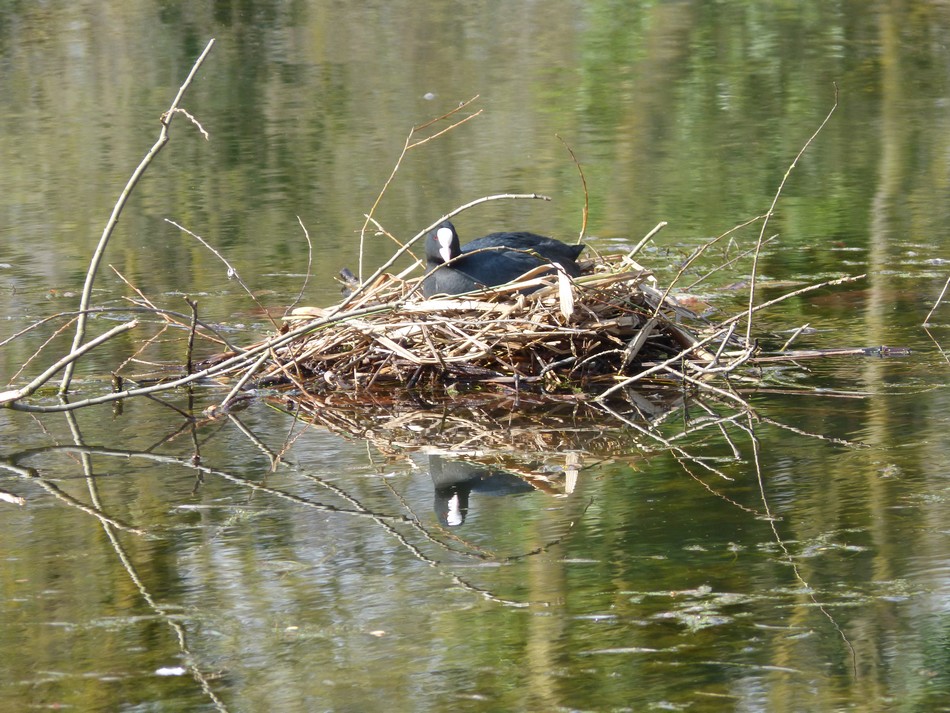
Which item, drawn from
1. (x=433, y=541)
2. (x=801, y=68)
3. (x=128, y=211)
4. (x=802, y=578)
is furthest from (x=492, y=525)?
(x=801, y=68)

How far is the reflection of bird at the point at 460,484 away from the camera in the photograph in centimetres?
449

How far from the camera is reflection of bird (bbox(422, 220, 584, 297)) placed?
5.99 metres

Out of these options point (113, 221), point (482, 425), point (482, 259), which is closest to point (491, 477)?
point (482, 425)

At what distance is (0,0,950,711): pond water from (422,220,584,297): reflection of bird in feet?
1.65

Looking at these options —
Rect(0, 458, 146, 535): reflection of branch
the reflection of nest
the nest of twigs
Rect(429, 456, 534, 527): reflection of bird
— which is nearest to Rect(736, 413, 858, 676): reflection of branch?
the reflection of nest

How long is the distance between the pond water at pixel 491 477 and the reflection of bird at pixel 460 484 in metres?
0.01

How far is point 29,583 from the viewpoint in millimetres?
4074

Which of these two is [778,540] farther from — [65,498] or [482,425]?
[65,498]

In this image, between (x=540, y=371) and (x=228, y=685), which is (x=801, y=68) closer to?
(x=540, y=371)

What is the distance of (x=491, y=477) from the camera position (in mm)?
4801

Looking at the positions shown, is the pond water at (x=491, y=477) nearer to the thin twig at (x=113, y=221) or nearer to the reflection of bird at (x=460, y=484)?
the reflection of bird at (x=460, y=484)

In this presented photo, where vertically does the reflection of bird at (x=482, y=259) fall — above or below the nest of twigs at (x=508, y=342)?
above

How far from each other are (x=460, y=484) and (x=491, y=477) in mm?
112

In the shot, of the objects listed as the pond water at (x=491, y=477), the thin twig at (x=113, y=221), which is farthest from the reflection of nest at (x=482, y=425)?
the thin twig at (x=113, y=221)
